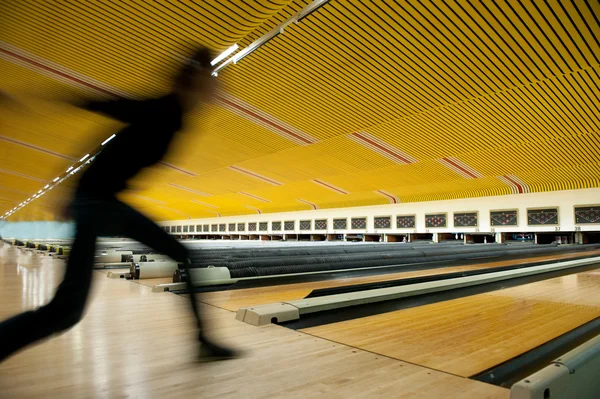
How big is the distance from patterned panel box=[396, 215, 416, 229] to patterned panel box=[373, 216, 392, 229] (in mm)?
441

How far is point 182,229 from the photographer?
105 ft

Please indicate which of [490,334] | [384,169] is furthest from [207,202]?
[490,334]

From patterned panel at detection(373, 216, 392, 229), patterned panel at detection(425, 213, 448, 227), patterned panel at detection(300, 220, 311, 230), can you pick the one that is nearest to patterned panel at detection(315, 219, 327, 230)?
patterned panel at detection(300, 220, 311, 230)

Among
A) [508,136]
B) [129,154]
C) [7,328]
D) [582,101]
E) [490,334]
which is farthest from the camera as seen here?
[508,136]

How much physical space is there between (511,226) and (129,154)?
16469 mm

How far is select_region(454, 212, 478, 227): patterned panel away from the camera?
16.2 m

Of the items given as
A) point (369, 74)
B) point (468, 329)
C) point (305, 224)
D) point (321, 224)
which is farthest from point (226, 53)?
point (305, 224)

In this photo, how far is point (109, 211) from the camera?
1658 millimetres

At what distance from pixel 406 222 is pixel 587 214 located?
706 centimetres

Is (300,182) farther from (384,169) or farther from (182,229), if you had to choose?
(182,229)

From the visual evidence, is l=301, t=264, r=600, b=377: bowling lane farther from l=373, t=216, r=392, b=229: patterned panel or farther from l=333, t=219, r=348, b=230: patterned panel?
l=333, t=219, r=348, b=230: patterned panel

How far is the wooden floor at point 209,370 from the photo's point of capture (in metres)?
1.48

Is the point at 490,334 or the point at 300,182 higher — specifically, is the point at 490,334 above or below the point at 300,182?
below

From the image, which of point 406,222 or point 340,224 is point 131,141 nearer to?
point 406,222
